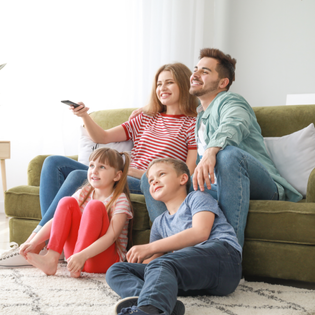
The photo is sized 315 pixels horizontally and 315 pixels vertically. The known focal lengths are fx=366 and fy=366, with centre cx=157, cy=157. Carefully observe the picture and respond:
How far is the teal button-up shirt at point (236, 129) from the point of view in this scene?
1.37 m

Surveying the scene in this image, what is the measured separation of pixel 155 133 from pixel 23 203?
76 cm

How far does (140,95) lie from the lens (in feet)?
10.6

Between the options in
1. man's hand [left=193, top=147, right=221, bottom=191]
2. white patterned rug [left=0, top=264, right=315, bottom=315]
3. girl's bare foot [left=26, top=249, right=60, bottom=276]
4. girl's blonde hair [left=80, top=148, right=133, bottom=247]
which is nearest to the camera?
white patterned rug [left=0, top=264, right=315, bottom=315]

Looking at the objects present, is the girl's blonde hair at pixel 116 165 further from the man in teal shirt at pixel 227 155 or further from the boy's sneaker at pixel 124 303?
the boy's sneaker at pixel 124 303

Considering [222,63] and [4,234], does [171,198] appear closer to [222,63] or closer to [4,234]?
[222,63]

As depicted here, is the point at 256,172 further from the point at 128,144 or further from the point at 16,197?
the point at 16,197

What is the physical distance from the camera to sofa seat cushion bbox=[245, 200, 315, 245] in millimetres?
1305

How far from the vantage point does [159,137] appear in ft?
6.36

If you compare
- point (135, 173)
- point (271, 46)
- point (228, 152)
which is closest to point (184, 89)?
point (135, 173)

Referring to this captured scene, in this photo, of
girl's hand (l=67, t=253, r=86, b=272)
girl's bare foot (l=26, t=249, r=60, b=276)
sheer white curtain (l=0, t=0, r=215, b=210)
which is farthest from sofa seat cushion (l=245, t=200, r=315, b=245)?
sheer white curtain (l=0, t=0, r=215, b=210)

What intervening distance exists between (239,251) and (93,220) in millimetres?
548

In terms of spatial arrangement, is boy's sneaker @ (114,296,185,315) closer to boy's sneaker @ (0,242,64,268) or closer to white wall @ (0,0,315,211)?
boy's sneaker @ (0,242,64,268)

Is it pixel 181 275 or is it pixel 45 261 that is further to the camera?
pixel 45 261

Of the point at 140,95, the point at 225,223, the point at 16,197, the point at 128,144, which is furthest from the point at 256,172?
the point at 140,95
